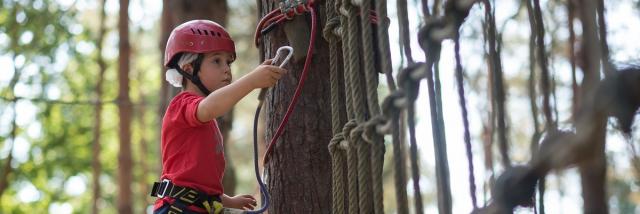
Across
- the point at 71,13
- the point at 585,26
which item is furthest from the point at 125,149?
the point at 585,26

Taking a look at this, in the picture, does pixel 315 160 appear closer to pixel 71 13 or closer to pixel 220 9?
pixel 220 9

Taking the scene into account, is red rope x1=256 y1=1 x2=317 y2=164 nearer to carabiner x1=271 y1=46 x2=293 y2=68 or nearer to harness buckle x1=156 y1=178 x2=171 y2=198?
carabiner x1=271 y1=46 x2=293 y2=68

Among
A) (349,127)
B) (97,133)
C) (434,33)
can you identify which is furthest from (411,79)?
(97,133)

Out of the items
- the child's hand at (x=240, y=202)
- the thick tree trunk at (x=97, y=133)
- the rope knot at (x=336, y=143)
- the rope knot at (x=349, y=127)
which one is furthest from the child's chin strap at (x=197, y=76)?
the thick tree trunk at (x=97, y=133)

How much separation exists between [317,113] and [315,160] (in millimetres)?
145

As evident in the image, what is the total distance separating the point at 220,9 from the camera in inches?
226

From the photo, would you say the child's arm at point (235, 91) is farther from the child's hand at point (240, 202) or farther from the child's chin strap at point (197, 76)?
the child's hand at point (240, 202)

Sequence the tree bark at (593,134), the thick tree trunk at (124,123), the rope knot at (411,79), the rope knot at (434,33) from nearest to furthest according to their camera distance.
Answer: the tree bark at (593,134) < the rope knot at (434,33) < the rope knot at (411,79) < the thick tree trunk at (124,123)

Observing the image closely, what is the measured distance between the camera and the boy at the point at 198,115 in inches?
95.3

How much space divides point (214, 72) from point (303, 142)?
339 millimetres

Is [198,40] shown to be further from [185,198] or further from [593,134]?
[593,134]

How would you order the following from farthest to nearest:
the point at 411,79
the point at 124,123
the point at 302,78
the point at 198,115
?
the point at 124,123 < the point at 302,78 < the point at 198,115 < the point at 411,79

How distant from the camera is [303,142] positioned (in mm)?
2689

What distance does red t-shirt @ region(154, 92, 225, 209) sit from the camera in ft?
8.37
